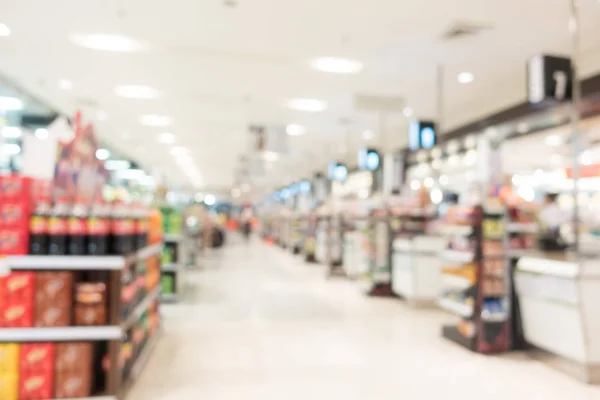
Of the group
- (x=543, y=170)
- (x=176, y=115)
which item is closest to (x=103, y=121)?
(x=176, y=115)

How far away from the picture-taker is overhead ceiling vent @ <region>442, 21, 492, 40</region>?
586cm

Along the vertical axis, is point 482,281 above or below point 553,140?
below

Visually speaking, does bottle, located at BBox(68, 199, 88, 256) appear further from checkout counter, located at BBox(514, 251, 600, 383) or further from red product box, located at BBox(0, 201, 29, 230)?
checkout counter, located at BBox(514, 251, 600, 383)

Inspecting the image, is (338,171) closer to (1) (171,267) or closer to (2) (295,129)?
(2) (295,129)

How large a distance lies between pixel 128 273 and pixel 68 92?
7.37 m

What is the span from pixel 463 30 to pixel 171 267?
221 inches

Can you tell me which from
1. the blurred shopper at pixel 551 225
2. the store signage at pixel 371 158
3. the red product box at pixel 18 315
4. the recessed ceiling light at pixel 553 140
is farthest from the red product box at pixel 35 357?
the store signage at pixel 371 158

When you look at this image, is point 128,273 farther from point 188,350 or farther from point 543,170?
point 543,170

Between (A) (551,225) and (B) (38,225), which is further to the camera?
(A) (551,225)

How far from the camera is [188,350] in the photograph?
4863mm

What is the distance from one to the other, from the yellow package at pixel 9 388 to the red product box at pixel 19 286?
1.61 feet

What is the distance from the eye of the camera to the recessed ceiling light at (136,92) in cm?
905

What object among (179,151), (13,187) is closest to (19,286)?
(13,187)

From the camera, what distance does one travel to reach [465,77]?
8.08 meters
